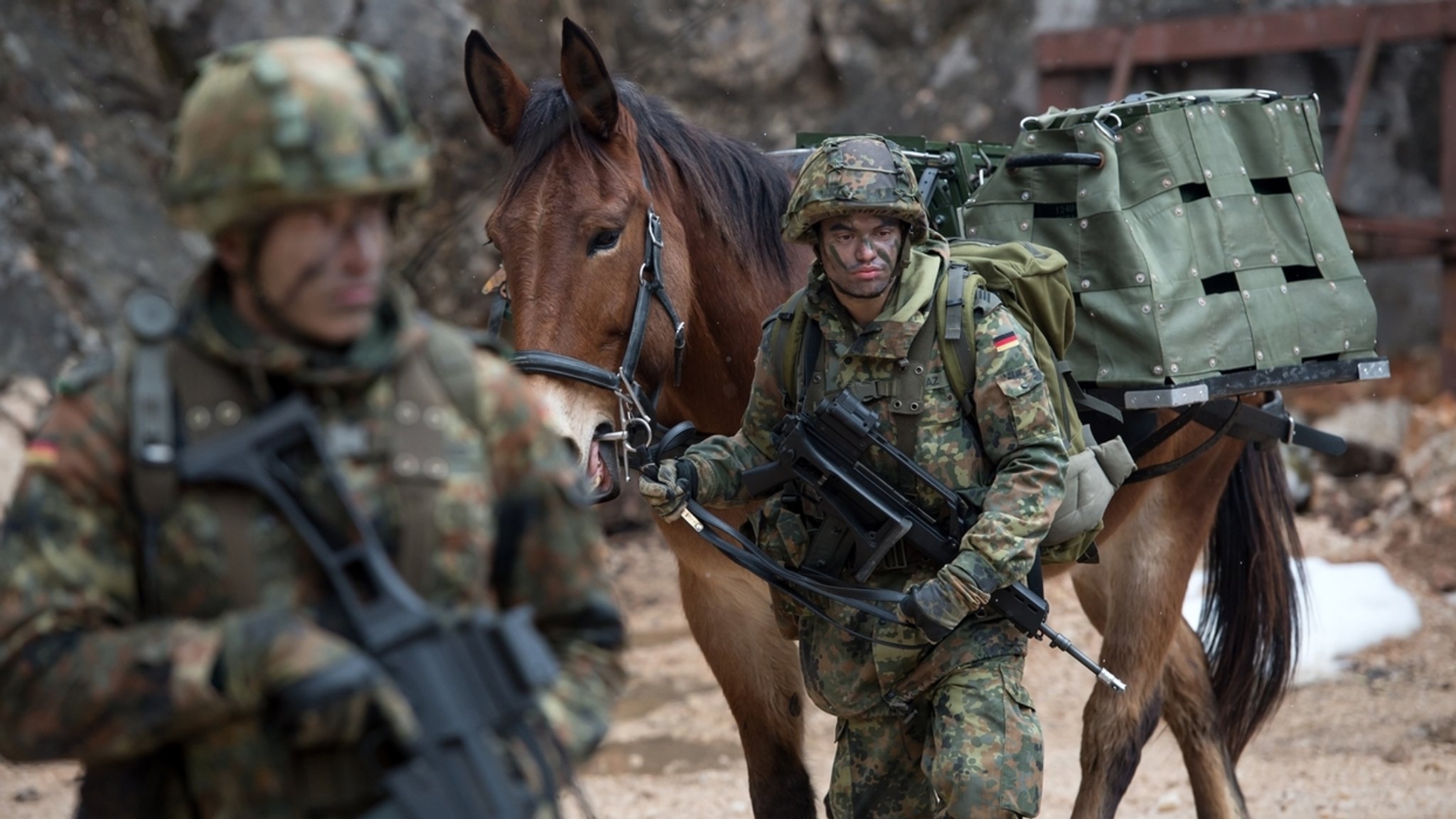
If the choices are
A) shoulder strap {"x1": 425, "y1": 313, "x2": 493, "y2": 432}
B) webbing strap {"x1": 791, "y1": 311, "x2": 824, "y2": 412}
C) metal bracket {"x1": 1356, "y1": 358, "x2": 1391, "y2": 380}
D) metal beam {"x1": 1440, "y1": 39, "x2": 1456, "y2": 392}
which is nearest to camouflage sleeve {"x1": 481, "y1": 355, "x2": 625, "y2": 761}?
shoulder strap {"x1": 425, "y1": 313, "x2": 493, "y2": 432}

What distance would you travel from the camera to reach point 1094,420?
4.21 meters

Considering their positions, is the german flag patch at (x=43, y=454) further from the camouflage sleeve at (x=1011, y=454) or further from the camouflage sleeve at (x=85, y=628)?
the camouflage sleeve at (x=1011, y=454)

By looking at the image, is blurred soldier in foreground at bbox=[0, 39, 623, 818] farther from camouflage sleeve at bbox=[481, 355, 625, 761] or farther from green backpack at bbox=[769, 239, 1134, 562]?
green backpack at bbox=[769, 239, 1134, 562]

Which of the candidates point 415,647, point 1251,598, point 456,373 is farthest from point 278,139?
point 1251,598

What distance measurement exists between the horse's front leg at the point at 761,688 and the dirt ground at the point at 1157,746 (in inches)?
58.2

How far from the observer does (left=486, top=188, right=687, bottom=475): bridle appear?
3438 millimetres

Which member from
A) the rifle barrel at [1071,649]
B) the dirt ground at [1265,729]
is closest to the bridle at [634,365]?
the rifle barrel at [1071,649]

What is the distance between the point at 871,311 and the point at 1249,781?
11.6ft

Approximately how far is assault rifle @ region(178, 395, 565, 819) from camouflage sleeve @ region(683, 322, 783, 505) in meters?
1.83

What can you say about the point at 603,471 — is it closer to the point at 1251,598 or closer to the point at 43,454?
the point at 43,454

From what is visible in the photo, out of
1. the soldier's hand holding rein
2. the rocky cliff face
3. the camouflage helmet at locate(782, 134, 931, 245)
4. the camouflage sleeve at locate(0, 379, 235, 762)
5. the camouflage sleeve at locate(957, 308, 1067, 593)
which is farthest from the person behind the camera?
the rocky cliff face

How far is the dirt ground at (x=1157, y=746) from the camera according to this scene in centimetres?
564

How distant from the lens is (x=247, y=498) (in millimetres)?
1655

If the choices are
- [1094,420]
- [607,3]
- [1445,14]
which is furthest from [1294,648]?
[607,3]
